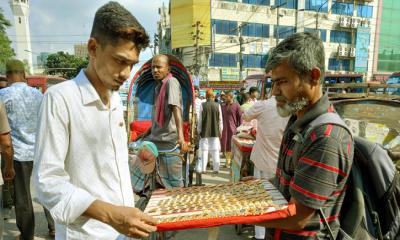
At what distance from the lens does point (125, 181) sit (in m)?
1.36

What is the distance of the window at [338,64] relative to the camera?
110ft

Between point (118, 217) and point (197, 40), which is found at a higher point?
point (197, 40)

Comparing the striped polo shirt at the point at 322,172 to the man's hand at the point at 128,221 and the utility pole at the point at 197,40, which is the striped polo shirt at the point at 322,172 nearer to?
the man's hand at the point at 128,221

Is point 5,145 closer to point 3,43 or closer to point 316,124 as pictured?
point 316,124

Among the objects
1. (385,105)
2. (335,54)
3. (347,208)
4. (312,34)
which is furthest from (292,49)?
(335,54)

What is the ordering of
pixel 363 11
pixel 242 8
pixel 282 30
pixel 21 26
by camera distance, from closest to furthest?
pixel 242 8 → pixel 282 30 → pixel 363 11 → pixel 21 26

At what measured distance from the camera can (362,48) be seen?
33.8 meters

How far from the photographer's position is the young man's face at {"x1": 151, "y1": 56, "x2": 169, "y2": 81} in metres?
3.30

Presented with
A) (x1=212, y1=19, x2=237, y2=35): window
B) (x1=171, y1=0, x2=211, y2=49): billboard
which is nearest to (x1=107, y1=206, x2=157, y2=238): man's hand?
(x1=171, y1=0, x2=211, y2=49): billboard

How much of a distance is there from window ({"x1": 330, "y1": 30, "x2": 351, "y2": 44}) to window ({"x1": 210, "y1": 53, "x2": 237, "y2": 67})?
13.5 m

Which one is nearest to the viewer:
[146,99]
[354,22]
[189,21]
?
[146,99]

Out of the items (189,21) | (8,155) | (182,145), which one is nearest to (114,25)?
(182,145)

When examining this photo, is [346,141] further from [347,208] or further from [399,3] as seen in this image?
[399,3]

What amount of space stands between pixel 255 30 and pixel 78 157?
3313 centimetres
